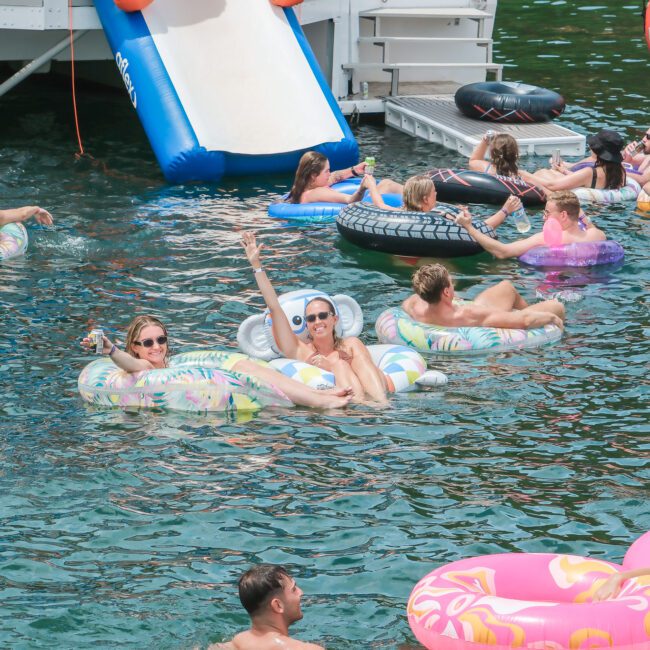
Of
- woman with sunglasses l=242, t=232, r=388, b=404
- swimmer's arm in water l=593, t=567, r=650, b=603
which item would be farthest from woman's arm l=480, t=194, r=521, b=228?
swimmer's arm in water l=593, t=567, r=650, b=603

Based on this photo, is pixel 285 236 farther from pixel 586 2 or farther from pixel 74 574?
pixel 586 2

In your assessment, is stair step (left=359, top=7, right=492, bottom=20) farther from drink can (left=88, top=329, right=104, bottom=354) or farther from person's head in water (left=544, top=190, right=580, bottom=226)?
drink can (left=88, top=329, right=104, bottom=354)

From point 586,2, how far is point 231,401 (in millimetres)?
22462

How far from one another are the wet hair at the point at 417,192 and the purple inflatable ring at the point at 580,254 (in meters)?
1.30

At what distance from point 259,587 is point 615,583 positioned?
1.61 metres

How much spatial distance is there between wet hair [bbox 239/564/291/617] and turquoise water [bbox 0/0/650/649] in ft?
1.73

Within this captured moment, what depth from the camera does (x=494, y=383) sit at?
9.19m

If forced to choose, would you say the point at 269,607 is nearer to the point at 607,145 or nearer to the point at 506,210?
the point at 506,210

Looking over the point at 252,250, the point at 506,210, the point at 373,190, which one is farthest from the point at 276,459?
the point at 373,190

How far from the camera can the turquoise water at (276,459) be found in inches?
→ 249

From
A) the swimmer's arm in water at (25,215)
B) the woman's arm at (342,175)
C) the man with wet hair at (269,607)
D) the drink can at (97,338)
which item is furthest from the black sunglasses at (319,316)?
the woman's arm at (342,175)

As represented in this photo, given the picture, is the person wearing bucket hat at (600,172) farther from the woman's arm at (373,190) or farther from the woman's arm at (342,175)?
the woman's arm at (373,190)

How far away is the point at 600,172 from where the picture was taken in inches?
557

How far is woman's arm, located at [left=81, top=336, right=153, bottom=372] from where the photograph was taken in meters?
8.38
